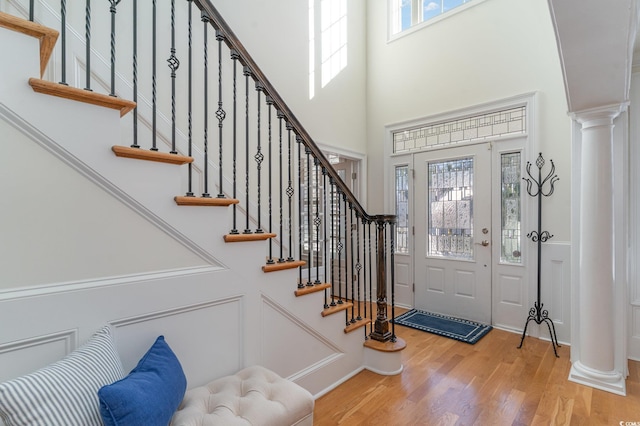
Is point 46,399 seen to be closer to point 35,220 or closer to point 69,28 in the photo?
point 35,220

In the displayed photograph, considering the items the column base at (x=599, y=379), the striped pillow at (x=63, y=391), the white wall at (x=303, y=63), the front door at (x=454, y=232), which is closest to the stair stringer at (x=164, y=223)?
the striped pillow at (x=63, y=391)

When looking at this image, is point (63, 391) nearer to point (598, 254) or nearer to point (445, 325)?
point (598, 254)

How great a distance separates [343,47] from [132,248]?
13.7 feet

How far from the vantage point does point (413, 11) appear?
4496 millimetres

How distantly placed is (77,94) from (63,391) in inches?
42.6

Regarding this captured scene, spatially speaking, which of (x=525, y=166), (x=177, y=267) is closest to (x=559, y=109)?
(x=525, y=166)

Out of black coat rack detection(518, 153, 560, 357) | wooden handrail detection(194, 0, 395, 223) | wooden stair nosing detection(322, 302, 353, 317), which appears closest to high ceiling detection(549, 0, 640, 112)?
black coat rack detection(518, 153, 560, 357)

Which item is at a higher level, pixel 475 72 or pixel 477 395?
pixel 475 72

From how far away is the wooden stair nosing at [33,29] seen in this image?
1.09 meters

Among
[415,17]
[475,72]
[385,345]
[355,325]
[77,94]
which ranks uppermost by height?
[415,17]

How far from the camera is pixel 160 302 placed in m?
1.50

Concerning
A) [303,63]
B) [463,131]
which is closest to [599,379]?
[463,131]

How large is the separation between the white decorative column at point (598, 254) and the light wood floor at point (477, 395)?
167 mm

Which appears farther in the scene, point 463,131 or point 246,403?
point 463,131
